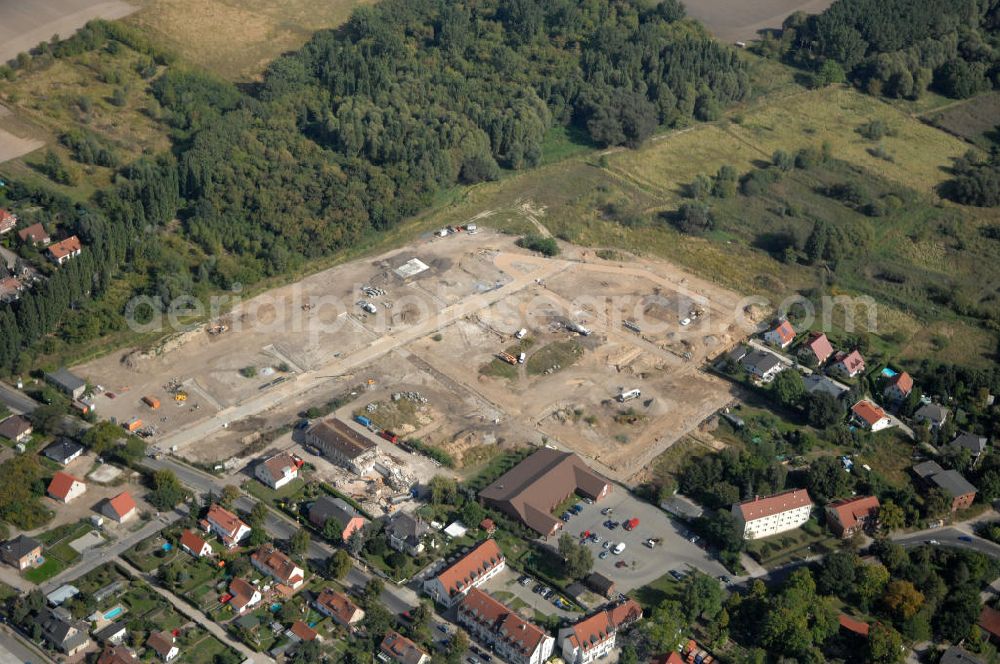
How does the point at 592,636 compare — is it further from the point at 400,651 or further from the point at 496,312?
the point at 496,312

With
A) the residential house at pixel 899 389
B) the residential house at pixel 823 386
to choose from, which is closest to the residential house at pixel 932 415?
the residential house at pixel 899 389

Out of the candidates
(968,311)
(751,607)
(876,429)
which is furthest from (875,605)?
(968,311)

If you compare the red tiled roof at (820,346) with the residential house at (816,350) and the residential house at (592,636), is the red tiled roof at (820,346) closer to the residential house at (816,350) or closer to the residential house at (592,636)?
the residential house at (816,350)

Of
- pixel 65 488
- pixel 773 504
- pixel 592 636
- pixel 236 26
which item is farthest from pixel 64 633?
pixel 236 26

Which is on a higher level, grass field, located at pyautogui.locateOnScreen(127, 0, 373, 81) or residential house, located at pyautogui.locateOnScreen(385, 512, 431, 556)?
grass field, located at pyautogui.locateOnScreen(127, 0, 373, 81)

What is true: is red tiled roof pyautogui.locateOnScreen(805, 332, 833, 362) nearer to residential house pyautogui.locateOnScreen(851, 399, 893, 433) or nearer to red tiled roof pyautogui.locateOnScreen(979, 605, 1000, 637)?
residential house pyautogui.locateOnScreen(851, 399, 893, 433)

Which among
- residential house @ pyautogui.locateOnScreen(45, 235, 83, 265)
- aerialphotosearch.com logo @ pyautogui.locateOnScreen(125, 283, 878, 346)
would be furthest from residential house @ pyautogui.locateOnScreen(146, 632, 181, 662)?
residential house @ pyautogui.locateOnScreen(45, 235, 83, 265)
